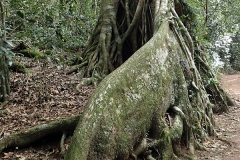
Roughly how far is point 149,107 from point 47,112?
6.02 ft

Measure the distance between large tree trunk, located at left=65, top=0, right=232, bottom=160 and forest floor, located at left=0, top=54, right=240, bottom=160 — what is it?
465 millimetres

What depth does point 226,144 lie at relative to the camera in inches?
196

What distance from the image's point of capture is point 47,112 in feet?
15.0

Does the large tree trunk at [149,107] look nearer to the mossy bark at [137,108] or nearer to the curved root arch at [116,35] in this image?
the mossy bark at [137,108]

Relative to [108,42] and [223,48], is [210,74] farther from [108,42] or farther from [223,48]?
[223,48]

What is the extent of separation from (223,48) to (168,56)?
49.3 feet

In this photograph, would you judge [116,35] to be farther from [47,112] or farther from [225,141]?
[225,141]

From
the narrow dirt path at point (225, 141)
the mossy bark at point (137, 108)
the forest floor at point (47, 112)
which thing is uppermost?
the mossy bark at point (137, 108)

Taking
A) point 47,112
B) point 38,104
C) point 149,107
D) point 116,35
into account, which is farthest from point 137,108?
point 116,35

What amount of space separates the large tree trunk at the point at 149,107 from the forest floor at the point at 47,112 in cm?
46

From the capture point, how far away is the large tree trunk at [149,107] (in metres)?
3.13

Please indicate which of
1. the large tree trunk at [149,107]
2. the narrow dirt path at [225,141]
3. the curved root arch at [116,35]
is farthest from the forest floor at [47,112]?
the curved root arch at [116,35]

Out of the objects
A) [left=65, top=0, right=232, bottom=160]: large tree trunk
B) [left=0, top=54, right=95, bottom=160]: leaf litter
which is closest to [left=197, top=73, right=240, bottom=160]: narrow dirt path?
[left=65, top=0, right=232, bottom=160]: large tree trunk

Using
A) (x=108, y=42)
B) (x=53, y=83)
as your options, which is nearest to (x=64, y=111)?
(x=53, y=83)
